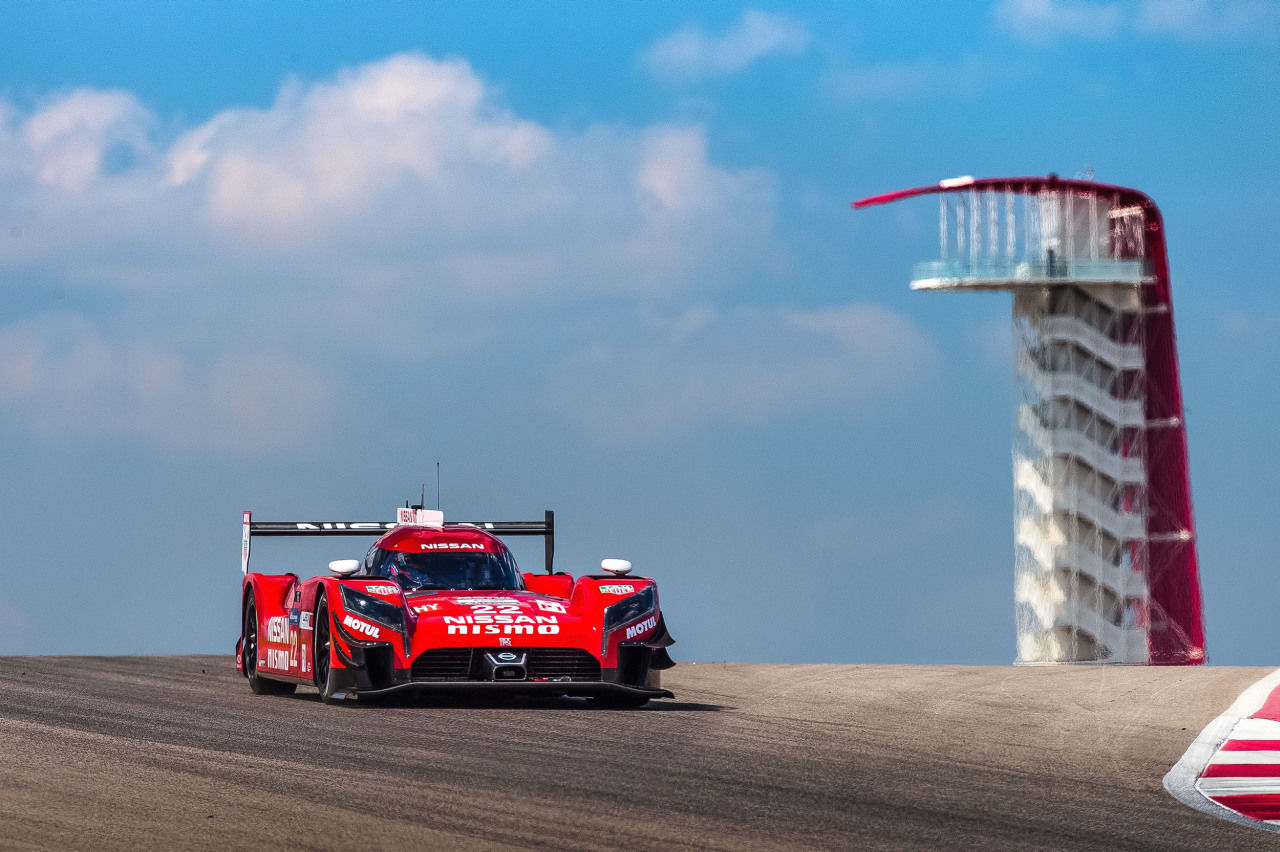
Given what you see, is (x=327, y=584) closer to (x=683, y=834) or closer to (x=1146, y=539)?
(x=683, y=834)

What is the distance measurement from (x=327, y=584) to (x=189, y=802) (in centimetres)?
595

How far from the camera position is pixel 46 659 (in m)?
22.3

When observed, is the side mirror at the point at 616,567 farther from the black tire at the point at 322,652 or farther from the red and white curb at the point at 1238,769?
the red and white curb at the point at 1238,769

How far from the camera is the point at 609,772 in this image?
8.42 m

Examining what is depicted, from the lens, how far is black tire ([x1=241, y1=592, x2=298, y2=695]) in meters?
15.1

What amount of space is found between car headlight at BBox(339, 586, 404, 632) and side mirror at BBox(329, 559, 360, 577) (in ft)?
1.85

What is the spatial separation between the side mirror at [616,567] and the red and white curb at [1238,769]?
14.9 ft

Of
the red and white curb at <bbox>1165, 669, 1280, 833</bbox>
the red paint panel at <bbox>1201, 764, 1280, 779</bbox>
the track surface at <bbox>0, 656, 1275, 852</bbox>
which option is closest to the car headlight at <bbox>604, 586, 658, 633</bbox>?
the track surface at <bbox>0, 656, 1275, 852</bbox>

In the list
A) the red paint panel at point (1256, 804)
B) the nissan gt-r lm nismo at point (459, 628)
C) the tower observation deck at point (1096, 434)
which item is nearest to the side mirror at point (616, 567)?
the nissan gt-r lm nismo at point (459, 628)

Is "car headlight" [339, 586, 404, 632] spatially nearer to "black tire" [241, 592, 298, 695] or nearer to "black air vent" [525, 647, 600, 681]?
"black air vent" [525, 647, 600, 681]

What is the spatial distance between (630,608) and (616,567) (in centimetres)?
80

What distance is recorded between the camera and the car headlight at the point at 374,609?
12451mm

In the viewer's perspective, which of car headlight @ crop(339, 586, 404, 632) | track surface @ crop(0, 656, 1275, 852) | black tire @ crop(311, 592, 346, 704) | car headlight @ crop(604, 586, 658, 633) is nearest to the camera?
track surface @ crop(0, 656, 1275, 852)

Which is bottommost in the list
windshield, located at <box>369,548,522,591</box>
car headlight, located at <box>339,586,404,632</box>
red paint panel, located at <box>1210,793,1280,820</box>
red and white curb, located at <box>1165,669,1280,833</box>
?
red paint panel, located at <box>1210,793,1280,820</box>
